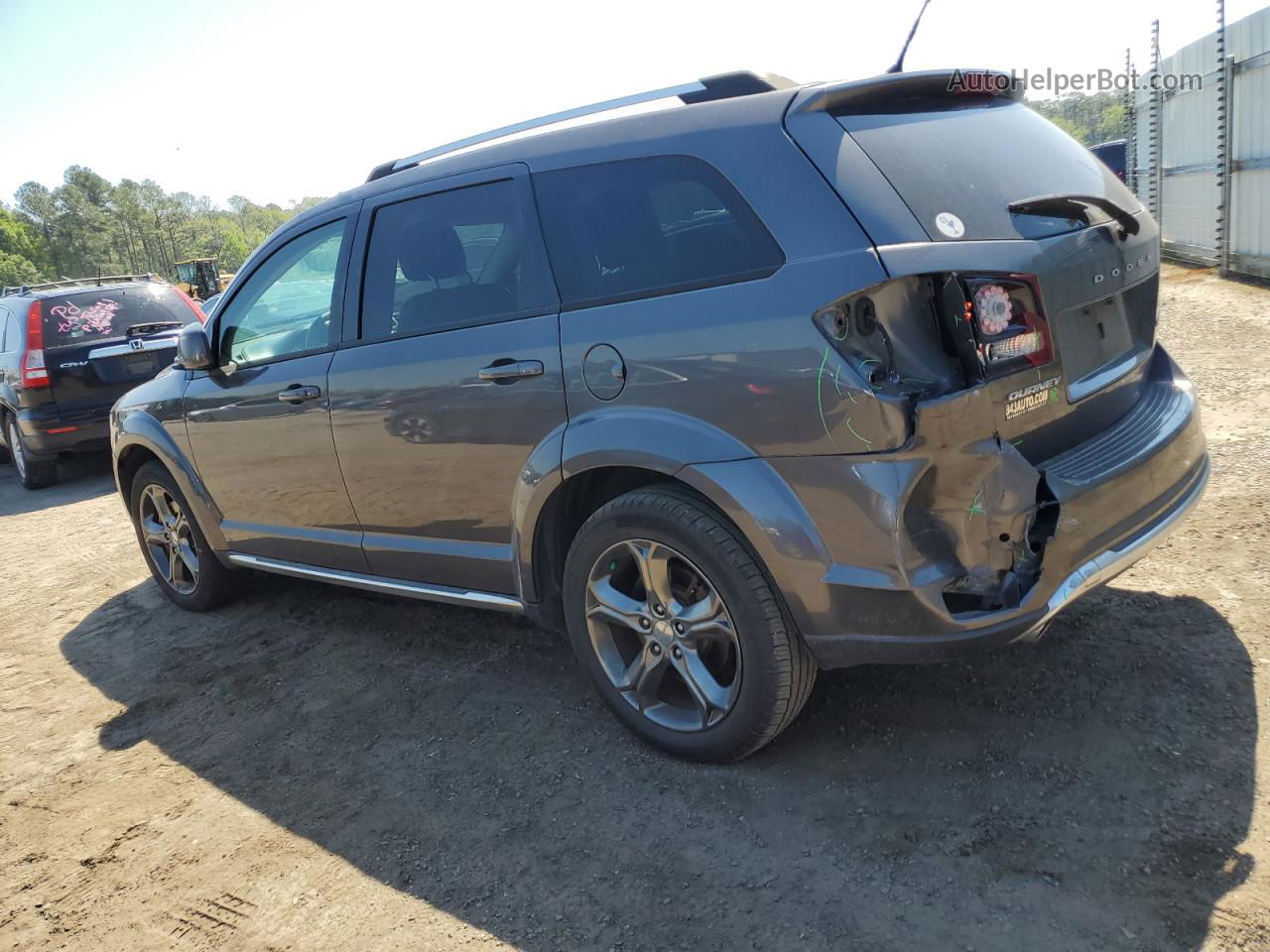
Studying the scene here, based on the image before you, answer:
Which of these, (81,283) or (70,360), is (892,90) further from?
(81,283)

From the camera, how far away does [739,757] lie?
3.07 m

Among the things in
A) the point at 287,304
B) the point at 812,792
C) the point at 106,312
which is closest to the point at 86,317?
the point at 106,312

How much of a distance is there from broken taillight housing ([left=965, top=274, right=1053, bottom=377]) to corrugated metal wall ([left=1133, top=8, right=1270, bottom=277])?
30.5ft

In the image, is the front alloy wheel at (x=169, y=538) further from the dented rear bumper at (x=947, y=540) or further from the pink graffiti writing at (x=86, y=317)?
the pink graffiti writing at (x=86, y=317)

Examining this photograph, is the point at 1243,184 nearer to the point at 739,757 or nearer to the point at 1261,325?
the point at 1261,325

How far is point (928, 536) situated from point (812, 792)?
89 cm

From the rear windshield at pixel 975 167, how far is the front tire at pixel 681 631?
105 centimetres

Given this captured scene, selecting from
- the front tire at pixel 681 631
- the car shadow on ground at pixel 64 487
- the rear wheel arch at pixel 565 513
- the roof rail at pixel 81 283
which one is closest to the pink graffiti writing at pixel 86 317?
the roof rail at pixel 81 283

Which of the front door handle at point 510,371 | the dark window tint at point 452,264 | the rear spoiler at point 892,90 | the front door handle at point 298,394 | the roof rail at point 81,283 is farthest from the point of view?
the roof rail at point 81,283

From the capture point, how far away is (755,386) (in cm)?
269

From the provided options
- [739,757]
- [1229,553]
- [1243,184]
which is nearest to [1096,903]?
[739,757]

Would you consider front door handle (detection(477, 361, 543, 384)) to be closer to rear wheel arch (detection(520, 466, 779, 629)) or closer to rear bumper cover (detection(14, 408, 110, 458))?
rear wheel arch (detection(520, 466, 779, 629))

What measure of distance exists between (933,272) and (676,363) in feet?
2.42

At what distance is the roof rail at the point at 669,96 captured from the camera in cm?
302
